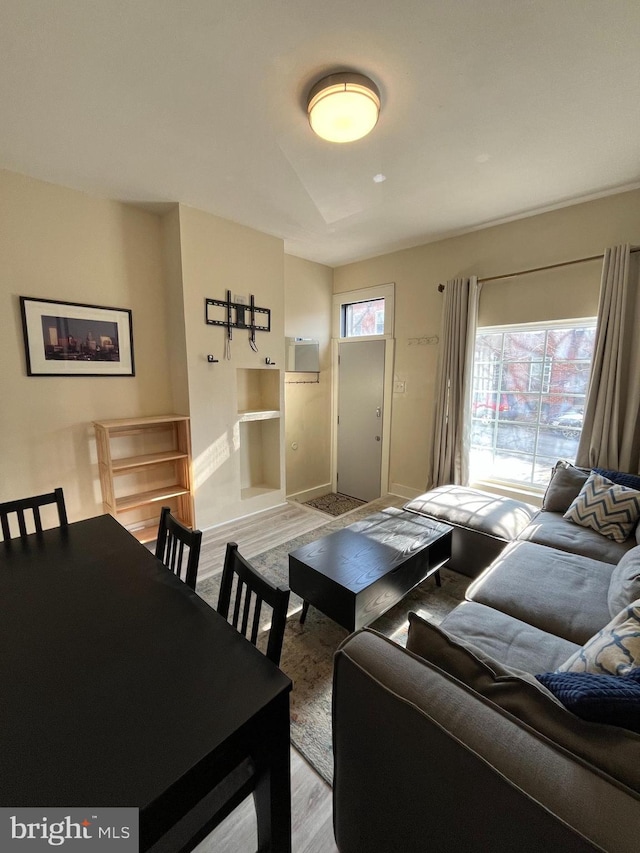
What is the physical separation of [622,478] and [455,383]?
1528mm

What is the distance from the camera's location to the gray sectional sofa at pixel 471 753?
25.6 inches

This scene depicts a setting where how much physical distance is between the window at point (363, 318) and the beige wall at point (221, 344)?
3.85 ft

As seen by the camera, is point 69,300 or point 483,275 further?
point 483,275

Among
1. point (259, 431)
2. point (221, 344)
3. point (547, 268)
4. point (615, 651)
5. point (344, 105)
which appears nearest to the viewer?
point (615, 651)

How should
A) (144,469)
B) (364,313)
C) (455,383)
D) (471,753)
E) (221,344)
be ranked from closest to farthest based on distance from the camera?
(471,753) → (144,469) → (221,344) → (455,383) → (364,313)

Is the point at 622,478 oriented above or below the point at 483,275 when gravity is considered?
below

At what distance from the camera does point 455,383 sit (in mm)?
3570

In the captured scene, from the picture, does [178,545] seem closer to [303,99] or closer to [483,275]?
[303,99]

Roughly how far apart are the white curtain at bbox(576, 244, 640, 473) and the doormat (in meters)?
2.59

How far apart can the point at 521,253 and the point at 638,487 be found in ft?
7.03

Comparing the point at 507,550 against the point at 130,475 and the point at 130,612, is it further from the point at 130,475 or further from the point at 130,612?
the point at 130,475

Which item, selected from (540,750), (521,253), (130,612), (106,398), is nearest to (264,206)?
(106,398)

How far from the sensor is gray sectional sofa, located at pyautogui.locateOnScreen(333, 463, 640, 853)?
0.65 meters

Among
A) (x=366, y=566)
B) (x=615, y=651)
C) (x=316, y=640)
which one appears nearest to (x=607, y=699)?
(x=615, y=651)
